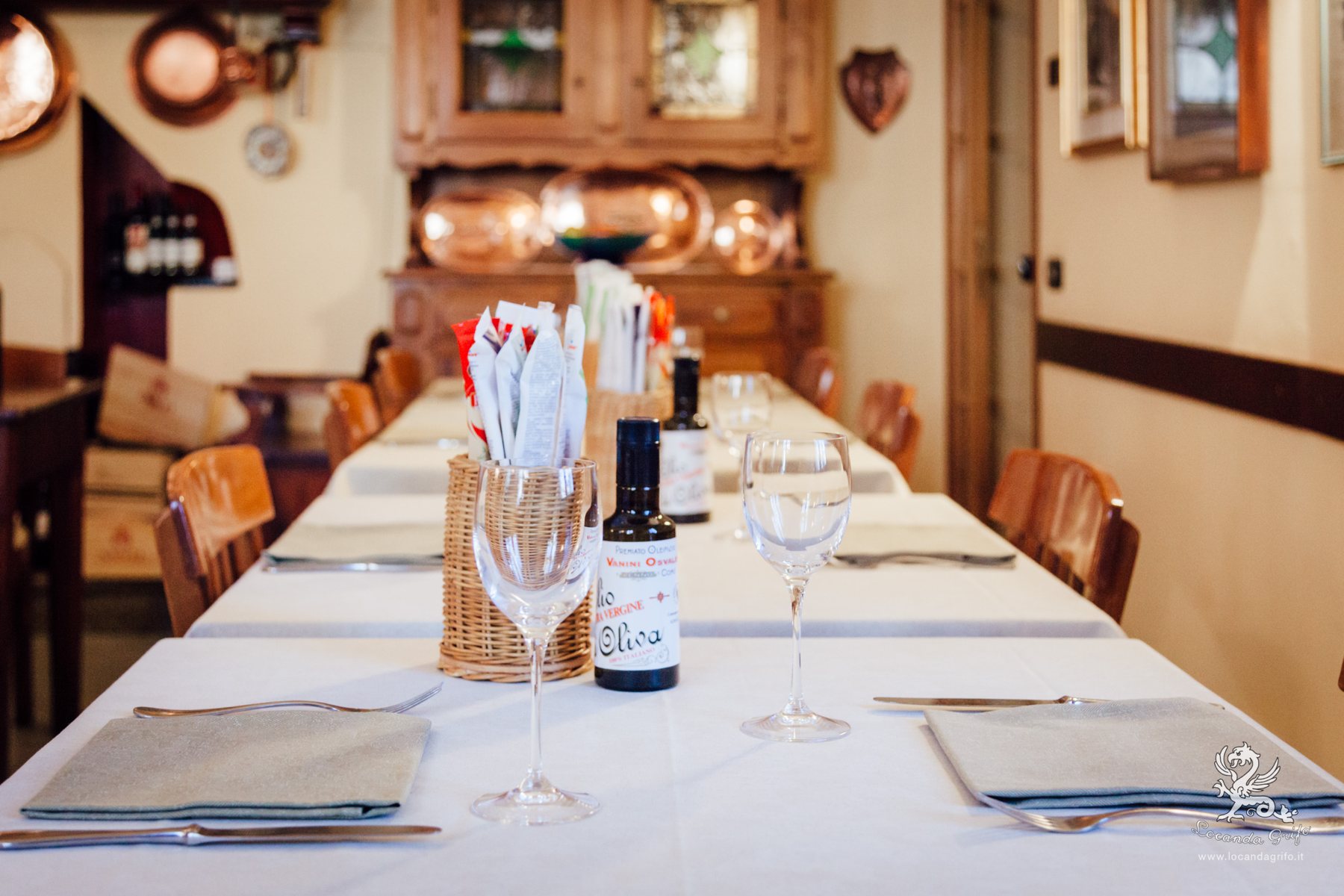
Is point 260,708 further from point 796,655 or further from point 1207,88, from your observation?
point 1207,88

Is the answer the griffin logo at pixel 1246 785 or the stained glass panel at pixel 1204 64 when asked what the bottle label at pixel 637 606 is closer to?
the griffin logo at pixel 1246 785

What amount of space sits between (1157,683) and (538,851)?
61cm

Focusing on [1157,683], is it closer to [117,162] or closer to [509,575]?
[509,575]

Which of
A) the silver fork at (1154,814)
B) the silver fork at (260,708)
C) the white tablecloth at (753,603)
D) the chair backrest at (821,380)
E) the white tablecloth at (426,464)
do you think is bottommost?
the silver fork at (1154,814)

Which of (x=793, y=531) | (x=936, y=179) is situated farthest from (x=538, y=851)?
(x=936, y=179)

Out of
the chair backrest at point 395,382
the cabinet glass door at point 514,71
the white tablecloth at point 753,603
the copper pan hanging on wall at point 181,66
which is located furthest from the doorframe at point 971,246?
the white tablecloth at point 753,603

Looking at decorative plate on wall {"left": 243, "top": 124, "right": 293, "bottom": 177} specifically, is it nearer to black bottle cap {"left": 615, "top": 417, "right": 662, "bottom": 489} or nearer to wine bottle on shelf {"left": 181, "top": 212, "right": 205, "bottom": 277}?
wine bottle on shelf {"left": 181, "top": 212, "right": 205, "bottom": 277}

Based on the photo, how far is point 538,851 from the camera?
80cm

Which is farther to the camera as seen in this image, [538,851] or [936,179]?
[936,179]

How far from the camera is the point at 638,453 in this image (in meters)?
1.12

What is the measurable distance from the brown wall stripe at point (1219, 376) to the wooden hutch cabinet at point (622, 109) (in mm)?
1377

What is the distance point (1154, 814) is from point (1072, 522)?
88 centimetres

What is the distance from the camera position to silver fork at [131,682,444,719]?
103 centimetres

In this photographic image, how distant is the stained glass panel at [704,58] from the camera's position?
191 inches
